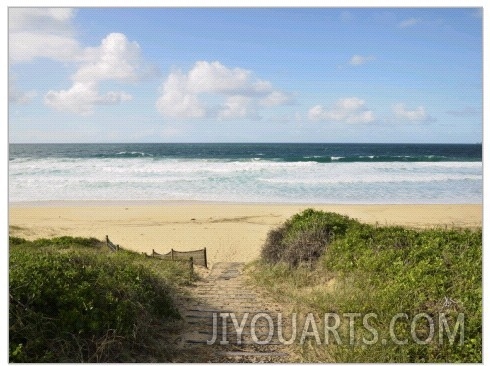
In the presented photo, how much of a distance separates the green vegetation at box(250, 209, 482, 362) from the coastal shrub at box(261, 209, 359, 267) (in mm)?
25

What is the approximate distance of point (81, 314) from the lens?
18.5ft

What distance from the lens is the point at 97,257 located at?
779cm

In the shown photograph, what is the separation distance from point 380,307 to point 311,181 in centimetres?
3361

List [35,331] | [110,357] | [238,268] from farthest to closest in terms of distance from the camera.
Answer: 1. [238,268]
2. [110,357]
3. [35,331]

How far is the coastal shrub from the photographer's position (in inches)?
407

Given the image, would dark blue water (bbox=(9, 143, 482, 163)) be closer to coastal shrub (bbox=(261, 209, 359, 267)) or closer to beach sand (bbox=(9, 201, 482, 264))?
beach sand (bbox=(9, 201, 482, 264))

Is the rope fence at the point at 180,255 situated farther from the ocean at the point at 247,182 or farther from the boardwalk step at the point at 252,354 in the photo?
the ocean at the point at 247,182

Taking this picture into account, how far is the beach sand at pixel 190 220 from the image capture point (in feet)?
63.1

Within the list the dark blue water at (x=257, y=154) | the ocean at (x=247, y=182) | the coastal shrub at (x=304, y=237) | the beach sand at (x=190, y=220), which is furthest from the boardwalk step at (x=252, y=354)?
the dark blue water at (x=257, y=154)

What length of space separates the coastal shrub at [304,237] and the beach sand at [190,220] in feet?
16.1

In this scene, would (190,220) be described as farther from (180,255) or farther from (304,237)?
(304,237)
